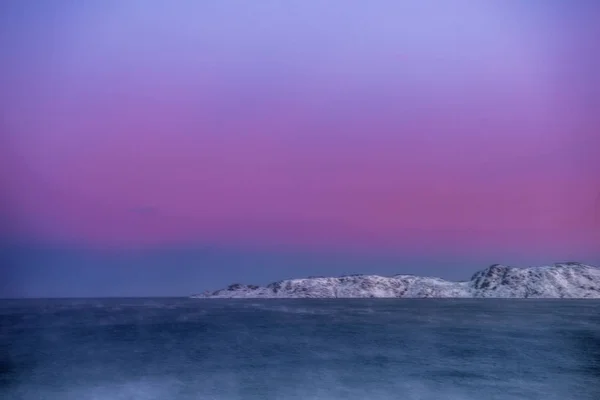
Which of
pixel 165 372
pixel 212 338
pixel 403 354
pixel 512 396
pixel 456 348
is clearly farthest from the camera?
pixel 212 338

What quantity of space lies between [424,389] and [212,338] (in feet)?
122

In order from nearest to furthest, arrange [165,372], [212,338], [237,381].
Answer: 1. [237,381]
2. [165,372]
3. [212,338]

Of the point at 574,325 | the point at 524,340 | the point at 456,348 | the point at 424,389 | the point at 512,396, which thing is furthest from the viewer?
the point at 574,325

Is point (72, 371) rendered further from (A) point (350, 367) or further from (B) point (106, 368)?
(A) point (350, 367)

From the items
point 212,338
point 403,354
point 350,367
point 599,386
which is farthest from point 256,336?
point 599,386

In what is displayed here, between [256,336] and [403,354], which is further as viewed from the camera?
[256,336]

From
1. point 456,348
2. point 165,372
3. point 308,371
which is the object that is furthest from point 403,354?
point 165,372

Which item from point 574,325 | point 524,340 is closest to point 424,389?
point 524,340

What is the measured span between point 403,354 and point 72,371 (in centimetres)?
2802

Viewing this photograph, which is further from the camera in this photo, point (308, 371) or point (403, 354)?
point (403, 354)

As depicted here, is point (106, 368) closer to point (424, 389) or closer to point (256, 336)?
point (424, 389)

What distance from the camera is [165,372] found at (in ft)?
141

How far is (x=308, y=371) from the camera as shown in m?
43.2

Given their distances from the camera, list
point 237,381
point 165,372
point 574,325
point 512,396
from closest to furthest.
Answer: point 512,396 < point 237,381 < point 165,372 < point 574,325
